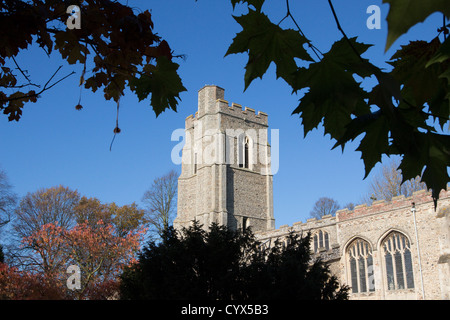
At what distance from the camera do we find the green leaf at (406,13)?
51cm

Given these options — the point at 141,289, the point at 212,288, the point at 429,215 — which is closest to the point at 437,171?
the point at 212,288

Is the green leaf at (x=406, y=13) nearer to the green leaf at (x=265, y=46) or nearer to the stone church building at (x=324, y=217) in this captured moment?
the green leaf at (x=265, y=46)

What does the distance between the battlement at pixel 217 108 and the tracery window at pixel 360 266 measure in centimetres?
1511

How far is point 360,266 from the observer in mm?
18766

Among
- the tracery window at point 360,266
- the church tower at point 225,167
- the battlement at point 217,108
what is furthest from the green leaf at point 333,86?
the battlement at point 217,108

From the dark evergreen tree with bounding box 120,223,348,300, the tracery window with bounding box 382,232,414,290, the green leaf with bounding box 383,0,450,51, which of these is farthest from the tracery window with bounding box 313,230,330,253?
the green leaf with bounding box 383,0,450,51

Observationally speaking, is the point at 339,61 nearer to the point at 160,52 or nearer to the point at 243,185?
the point at 160,52

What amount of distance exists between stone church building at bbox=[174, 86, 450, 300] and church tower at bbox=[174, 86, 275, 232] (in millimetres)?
73

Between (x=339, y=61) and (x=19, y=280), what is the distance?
15458 mm

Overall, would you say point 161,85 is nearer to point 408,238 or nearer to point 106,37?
point 106,37

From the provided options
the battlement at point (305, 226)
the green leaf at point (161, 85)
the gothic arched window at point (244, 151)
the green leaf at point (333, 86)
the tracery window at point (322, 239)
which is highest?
the gothic arched window at point (244, 151)

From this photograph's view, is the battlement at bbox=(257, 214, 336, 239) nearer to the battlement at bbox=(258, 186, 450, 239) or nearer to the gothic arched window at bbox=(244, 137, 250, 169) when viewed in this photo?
the battlement at bbox=(258, 186, 450, 239)

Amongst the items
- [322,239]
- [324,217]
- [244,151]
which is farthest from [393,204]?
[244,151]

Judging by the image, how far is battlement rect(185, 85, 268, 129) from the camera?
1221 inches
